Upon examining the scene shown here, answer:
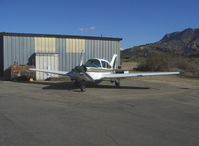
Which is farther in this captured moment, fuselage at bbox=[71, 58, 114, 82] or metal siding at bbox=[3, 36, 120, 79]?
metal siding at bbox=[3, 36, 120, 79]

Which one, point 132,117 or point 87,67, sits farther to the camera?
point 87,67

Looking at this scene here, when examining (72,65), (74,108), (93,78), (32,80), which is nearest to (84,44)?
(72,65)

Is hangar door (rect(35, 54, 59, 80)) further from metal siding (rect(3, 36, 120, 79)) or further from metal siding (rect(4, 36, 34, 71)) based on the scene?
metal siding (rect(4, 36, 34, 71))

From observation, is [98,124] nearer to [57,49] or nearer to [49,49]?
[49,49]

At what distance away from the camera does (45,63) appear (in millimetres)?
22625

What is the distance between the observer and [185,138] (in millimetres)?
5395

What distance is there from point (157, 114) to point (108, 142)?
11.3 feet

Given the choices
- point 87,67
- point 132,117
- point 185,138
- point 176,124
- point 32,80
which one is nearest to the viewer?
point 185,138

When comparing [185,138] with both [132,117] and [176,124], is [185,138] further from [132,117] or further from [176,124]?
[132,117]

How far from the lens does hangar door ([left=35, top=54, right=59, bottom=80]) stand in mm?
22141


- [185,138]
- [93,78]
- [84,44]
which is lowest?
[185,138]

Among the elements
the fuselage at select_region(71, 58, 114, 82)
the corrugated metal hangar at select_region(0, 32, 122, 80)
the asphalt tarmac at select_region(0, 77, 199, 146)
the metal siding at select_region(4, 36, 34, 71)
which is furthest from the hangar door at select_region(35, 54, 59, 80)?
the asphalt tarmac at select_region(0, 77, 199, 146)

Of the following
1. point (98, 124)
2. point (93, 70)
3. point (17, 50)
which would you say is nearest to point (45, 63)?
point (17, 50)

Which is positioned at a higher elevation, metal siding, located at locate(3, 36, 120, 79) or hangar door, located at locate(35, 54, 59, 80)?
metal siding, located at locate(3, 36, 120, 79)
